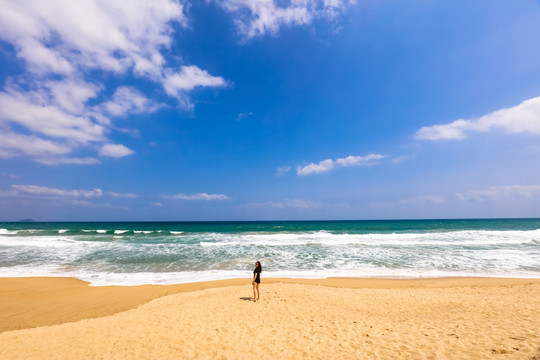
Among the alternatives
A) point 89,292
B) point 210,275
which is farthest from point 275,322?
point 89,292

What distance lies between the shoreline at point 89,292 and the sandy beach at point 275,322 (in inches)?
3.1

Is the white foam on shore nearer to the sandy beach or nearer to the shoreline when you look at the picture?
the shoreline

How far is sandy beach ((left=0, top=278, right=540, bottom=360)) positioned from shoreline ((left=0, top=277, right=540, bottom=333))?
8 cm

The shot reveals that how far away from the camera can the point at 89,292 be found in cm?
1193

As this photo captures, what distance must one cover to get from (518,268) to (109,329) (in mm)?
23862

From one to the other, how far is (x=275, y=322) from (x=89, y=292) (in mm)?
10132

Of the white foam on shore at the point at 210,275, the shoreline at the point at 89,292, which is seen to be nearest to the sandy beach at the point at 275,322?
the shoreline at the point at 89,292

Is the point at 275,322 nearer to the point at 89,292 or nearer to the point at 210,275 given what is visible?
the point at 210,275

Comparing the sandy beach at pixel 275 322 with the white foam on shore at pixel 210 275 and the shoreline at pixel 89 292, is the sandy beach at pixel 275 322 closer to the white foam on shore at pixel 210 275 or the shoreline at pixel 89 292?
the shoreline at pixel 89 292

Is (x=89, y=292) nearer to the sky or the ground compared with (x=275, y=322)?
nearer to the ground

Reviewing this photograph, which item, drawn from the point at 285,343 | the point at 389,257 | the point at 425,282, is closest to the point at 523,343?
the point at 285,343

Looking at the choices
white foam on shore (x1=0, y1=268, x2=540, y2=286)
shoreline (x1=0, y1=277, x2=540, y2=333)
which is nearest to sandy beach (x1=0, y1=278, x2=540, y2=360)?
shoreline (x1=0, y1=277, x2=540, y2=333)

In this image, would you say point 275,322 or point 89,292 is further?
point 89,292

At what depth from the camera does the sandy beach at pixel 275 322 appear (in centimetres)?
587
